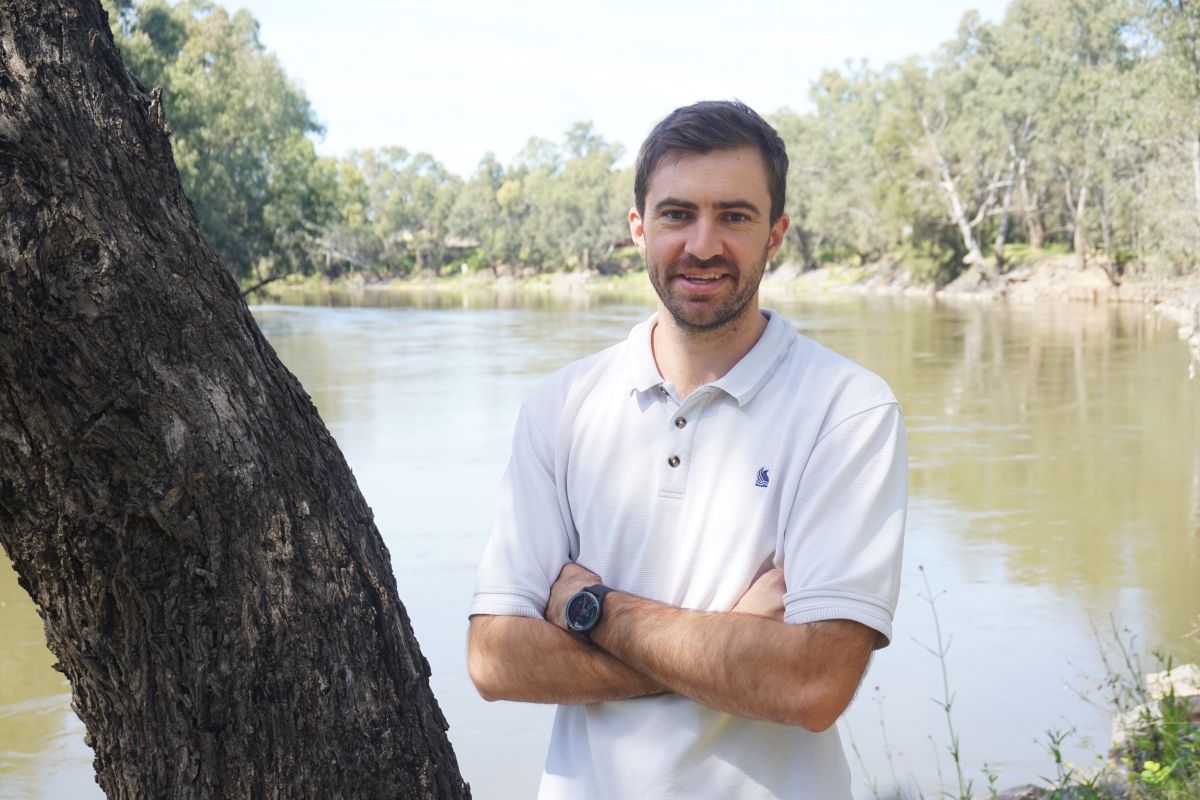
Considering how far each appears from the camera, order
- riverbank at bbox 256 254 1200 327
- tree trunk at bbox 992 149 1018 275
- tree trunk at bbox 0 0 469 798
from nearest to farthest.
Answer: tree trunk at bbox 0 0 469 798 → riverbank at bbox 256 254 1200 327 → tree trunk at bbox 992 149 1018 275

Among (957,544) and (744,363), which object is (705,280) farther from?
(957,544)

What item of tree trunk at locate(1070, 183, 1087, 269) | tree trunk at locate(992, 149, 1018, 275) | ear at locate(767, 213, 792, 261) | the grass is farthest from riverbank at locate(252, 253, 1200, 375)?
ear at locate(767, 213, 792, 261)

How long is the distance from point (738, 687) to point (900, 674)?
4.97 metres

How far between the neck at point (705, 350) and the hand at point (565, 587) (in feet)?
1.04

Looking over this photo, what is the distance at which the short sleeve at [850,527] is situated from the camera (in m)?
1.73

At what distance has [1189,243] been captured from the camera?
2331 cm

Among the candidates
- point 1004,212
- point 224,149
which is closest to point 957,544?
point 224,149

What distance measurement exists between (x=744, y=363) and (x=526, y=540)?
449 millimetres

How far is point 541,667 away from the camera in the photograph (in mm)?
1876

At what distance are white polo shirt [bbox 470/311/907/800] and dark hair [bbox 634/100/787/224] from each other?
25 cm

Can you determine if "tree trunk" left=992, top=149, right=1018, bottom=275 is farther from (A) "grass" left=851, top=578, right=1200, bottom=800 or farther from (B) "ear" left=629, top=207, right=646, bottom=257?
(B) "ear" left=629, top=207, right=646, bottom=257

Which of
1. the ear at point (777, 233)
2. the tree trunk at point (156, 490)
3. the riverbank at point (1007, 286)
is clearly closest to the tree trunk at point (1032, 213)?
the riverbank at point (1007, 286)

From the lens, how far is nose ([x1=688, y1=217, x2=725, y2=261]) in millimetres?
1937

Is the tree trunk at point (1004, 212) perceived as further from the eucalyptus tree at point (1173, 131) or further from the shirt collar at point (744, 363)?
the shirt collar at point (744, 363)
